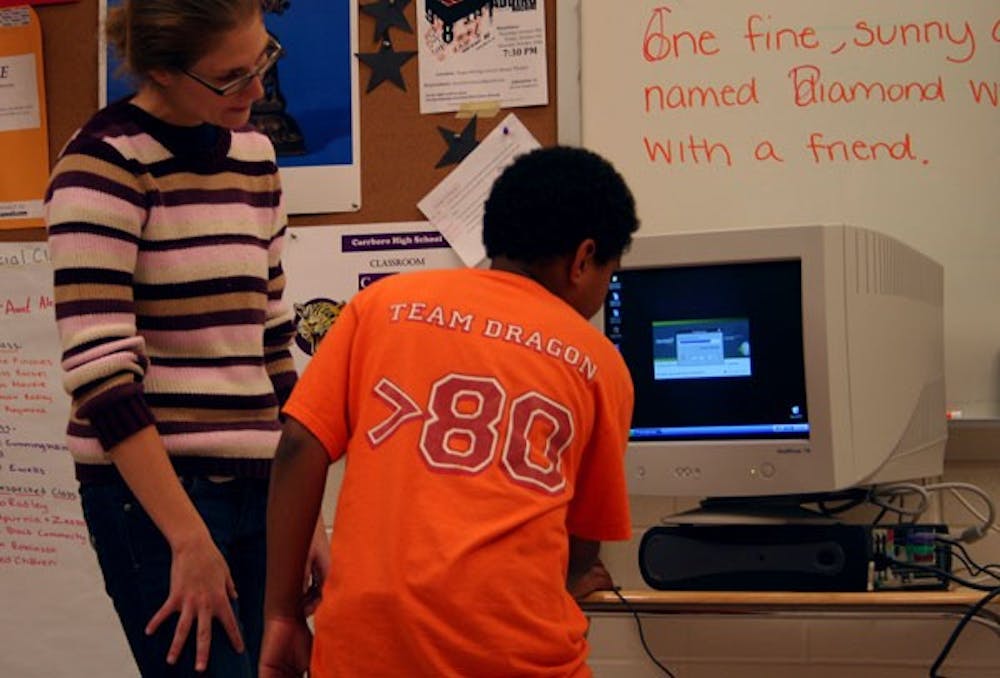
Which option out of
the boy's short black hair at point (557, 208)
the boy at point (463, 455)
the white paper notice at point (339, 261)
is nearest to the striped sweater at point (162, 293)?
the boy at point (463, 455)

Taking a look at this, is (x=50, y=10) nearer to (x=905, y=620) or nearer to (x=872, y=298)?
(x=872, y=298)

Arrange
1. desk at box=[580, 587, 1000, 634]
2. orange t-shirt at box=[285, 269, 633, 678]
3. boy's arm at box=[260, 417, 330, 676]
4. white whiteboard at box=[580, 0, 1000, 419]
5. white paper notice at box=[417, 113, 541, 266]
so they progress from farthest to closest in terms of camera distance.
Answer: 1. white paper notice at box=[417, 113, 541, 266]
2. white whiteboard at box=[580, 0, 1000, 419]
3. desk at box=[580, 587, 1000, 634]
4. boy's arm at box=[260, 417, 330, 676]
5. orange t-shirt at box=[285, 269, 633, 678]

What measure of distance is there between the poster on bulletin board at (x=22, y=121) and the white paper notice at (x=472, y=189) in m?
0.87

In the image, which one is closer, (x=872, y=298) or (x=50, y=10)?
(x=872, y=298)

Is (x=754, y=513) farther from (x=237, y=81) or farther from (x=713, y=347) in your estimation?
(x=237, y=81)

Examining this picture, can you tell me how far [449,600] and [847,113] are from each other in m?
1.42

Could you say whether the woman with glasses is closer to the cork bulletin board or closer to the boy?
the boy

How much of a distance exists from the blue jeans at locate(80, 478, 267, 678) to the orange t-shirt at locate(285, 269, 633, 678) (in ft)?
0.41

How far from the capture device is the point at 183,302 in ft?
4.39

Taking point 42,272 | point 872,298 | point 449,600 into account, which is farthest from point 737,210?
point 42,272

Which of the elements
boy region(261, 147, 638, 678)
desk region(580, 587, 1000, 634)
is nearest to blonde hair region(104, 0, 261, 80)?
boy region(261, 147, 638, 678)

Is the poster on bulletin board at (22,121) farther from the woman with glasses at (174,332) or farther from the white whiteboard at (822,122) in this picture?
the woman with glasses at (174,332)

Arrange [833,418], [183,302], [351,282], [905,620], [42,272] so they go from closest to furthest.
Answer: [183,302], [833,418], [905,620], [351,282], [42,272]

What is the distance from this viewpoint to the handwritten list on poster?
2.50m
